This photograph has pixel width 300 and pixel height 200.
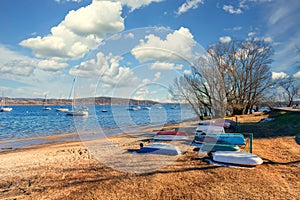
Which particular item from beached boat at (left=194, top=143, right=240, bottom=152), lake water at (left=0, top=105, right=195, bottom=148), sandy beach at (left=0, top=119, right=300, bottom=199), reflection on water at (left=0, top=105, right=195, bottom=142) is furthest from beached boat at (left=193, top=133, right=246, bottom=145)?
reflection on water at (left=0, top=105, right=195, bottom=142)

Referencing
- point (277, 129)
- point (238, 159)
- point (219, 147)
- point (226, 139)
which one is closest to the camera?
point (238, 159)

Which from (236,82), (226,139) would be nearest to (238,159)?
(226,139)

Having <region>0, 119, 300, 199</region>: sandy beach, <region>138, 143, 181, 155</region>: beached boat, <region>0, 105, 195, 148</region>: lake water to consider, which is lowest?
<region>0, 105, 195, 148</region>: lake water

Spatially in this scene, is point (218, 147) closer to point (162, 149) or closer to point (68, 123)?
point (162, 149)

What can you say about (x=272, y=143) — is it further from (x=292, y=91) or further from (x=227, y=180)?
(x=292, y=91)

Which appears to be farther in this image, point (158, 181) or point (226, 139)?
point (226, 139)

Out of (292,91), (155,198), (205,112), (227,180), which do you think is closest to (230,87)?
(205,112)

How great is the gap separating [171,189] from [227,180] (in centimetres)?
173

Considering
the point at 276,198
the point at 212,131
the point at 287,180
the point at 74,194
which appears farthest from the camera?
the point at 212,131

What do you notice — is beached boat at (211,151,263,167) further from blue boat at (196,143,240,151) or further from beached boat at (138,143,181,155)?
beached boat at (138,143,181,155)

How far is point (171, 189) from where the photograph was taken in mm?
5270

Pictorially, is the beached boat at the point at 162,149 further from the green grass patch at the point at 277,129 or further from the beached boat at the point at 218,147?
the green grass patch at the point at 277,129

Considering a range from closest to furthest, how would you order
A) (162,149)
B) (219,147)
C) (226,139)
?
(162,149)
(219,147)
(226,139)

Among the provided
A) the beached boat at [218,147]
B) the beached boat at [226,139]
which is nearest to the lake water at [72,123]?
the beached boat at [226,139]
